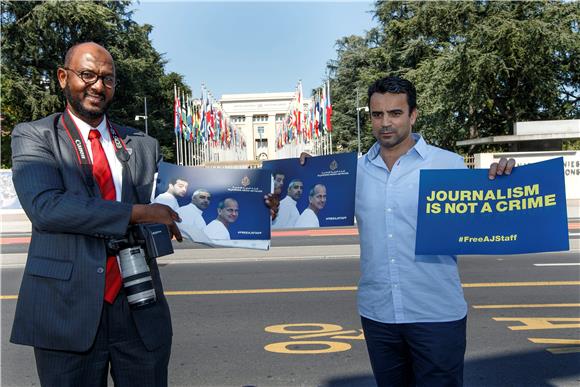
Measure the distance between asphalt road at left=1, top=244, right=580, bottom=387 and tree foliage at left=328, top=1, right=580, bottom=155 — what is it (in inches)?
850

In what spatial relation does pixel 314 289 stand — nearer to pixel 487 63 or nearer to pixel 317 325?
pixel 317 325

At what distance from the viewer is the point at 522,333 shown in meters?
5.84

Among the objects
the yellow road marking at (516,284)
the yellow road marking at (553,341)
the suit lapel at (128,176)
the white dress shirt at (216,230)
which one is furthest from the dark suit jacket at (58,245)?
the yellow road marking at (516,284)

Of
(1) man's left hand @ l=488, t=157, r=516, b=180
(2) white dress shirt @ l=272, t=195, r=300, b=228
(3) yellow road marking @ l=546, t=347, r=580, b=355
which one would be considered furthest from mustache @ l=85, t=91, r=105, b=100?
(3) yellow road marking @ l=546, t=347, r=580, b=355

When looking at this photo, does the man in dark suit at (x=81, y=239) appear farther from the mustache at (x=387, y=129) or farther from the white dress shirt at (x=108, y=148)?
the mustache at (x=387, y=129)

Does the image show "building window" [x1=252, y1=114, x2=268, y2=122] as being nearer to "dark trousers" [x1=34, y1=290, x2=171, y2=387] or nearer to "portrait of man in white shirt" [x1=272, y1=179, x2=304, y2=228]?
"portrait of man in white shirt" [x1=272, y1=179, x2=304, y2=228]

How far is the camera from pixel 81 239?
84.9 inches

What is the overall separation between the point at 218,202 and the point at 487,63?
28.9 meters

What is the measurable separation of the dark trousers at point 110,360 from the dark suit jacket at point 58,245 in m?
0.06

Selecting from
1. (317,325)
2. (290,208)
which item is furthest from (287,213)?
(317,325)

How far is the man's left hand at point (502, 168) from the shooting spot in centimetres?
272

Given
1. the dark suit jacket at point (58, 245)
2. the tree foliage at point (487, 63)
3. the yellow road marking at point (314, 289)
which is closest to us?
the dark suit jacket at point (58, 245)

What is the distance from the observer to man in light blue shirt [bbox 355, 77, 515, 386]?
262cm

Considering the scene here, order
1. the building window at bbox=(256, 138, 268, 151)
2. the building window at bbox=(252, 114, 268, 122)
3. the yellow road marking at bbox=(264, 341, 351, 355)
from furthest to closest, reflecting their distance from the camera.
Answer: the building window at bbox=(256, 138, 268, 151), the building window at bbox=(252, 114, 268, 122), the yellow road marking at bbox=(264, 341, 351, 355)
